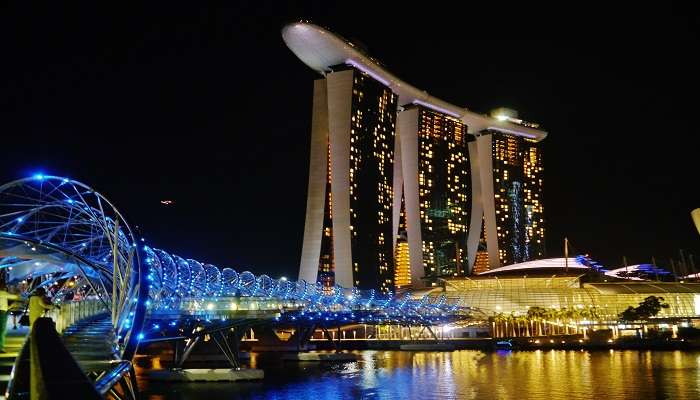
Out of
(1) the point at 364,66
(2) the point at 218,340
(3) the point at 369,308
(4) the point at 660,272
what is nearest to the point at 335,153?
(1) the point at 364,66

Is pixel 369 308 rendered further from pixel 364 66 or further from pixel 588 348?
pixel 364 66

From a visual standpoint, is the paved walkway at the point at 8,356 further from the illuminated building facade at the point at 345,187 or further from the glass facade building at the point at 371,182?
the glass facade building at the point at 371,182

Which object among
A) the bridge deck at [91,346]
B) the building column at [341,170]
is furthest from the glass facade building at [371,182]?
the bridge deck at [91,346]

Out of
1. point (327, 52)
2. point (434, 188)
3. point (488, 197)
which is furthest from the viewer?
point (488, 197)

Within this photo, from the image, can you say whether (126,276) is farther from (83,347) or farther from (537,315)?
(537,315)

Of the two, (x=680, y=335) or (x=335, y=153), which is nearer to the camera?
(x=680, y=335)

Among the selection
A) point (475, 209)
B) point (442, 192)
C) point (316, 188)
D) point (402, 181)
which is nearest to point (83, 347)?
point (316, 188)

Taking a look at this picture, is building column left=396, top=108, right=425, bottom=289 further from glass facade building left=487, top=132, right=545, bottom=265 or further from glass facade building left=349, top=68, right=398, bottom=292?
glass facade building left=487, top=132, right=545, bottom=265
